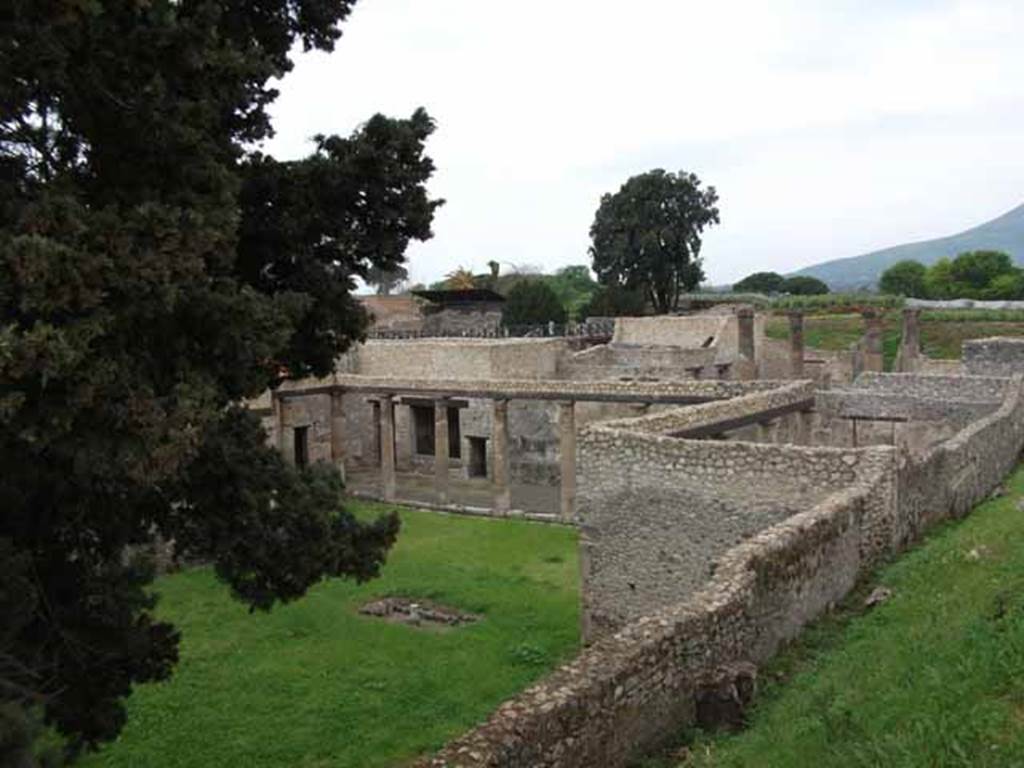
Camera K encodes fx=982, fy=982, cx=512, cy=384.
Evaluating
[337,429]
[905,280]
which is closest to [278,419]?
[337,429]

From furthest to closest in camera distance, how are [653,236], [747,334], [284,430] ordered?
[653,236], [747,334], [284,430]

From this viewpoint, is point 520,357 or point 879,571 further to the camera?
point 520,357

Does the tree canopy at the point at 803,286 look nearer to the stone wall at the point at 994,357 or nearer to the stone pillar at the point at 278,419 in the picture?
the stone wall at the point at 994,357

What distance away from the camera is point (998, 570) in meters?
8.45

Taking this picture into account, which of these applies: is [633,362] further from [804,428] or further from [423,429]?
[804,428]

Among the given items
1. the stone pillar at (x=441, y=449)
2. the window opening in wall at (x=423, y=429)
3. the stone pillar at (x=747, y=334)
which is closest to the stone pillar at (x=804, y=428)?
the stone pillar at (x=441, y=449)

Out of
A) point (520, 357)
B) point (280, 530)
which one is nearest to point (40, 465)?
point (280, 530)

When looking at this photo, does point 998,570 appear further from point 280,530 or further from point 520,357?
point 520,357

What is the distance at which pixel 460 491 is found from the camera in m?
28.9

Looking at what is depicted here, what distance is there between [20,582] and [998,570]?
7.81 m

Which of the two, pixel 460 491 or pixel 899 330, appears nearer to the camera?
pixel 460 491

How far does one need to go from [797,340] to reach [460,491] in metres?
11.5

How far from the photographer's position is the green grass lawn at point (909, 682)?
208 inches

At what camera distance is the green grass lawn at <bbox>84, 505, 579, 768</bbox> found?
11148 millimetres
